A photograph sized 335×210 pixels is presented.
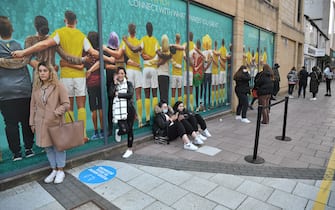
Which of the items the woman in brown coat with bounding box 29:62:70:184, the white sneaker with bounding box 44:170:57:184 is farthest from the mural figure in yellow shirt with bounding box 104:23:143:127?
the white sneaker with bounding box 44:170:57:184

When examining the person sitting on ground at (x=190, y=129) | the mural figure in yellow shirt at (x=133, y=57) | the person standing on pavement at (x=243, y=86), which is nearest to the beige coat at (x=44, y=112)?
the mural figure in yellow shirt at (x=133, y=57)

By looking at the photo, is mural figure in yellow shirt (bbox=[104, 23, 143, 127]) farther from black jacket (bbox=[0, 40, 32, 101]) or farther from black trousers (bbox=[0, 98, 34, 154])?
black trousers (bbox=[0, 98, 34, 154])

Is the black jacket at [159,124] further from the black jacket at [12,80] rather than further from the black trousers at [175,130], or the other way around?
the black jacket at [12,80]

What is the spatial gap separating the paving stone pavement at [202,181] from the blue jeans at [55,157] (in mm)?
259

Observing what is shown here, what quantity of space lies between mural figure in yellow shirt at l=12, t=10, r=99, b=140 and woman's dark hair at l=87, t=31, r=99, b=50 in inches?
2.6

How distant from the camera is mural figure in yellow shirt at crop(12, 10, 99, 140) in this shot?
3.66m

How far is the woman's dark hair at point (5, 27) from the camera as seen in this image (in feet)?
10.2

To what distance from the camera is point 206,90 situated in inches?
287

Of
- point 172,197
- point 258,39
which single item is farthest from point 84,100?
point 258,39

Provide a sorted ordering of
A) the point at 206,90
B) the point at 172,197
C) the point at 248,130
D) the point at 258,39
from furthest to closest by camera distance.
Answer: the point at 258,39 → the point at 206,90 → the point at 248,130 → the point at 172,197

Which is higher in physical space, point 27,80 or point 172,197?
point 27,80

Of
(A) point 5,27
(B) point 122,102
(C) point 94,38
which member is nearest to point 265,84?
(B) point 122,102

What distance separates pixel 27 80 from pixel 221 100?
6138mm

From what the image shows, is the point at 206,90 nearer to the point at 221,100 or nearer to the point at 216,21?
the point at 221,100
